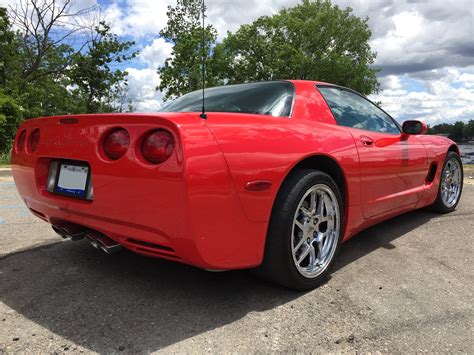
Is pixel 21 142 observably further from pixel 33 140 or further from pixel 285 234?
pixel 285 234

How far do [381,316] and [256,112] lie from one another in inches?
56.6

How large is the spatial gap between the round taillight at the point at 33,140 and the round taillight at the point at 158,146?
1108 millimetres

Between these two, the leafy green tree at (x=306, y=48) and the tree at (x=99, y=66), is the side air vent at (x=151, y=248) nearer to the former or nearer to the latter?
the tree at (x=99, y=66)

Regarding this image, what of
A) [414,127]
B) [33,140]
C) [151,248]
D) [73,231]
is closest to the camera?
[151,248]

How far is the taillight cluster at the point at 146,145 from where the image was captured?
2.03 metres

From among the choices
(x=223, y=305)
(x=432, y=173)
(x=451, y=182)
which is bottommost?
(x=223, y=305)

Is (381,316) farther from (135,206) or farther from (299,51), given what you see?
(299,51)

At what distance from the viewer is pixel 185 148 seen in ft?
6.35

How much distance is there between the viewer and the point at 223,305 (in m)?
2.39

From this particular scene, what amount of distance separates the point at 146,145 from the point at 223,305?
1.01m

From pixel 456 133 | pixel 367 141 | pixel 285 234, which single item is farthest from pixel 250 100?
pixel 456 133

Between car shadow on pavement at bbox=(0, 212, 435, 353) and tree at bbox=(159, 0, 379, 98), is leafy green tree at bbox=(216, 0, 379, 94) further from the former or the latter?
car shadow on pavement at bbox=(0, 212, 435, 353)

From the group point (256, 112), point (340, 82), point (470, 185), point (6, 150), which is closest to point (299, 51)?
point (340, 82)

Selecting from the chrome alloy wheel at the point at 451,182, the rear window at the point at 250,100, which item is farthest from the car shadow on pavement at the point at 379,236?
the rear window at the point at 250,100
